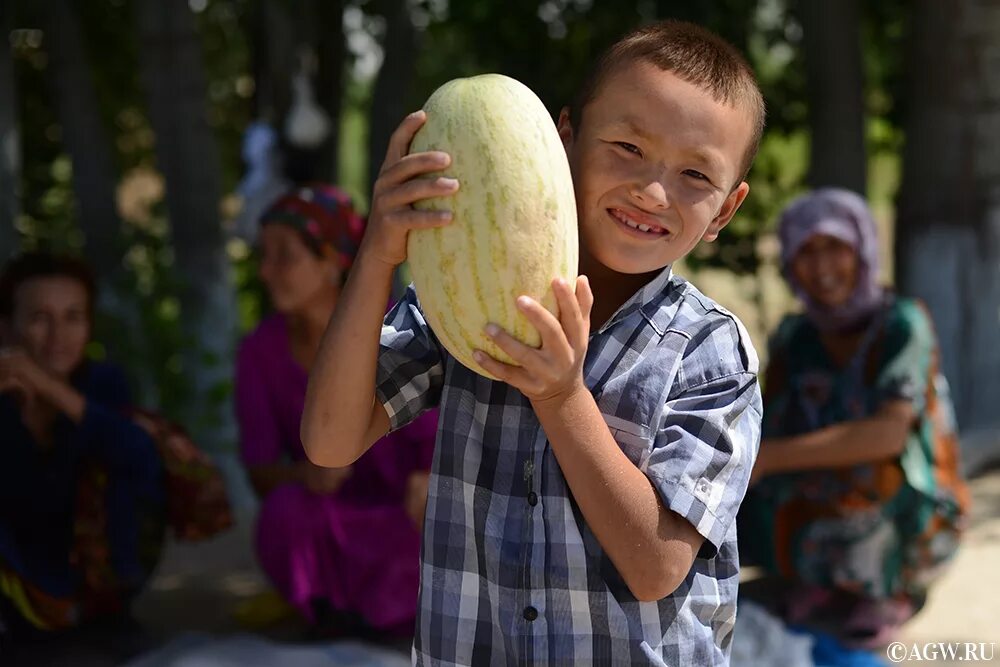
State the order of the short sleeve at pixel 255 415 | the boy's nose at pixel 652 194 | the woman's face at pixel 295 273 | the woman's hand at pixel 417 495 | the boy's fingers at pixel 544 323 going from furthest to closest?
the short sleeve at pixel 255 415
the woman's face at pixel 295 273
the woman's hand at pixel 417 495
the boy's nose at pixel 652 194
the boy's fingers at pixel 544 323

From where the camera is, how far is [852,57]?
684cm

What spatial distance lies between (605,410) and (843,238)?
2.82 meters

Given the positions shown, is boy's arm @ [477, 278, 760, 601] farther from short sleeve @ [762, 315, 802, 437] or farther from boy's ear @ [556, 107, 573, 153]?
short sleeve @ [762, 315, 802, 437]

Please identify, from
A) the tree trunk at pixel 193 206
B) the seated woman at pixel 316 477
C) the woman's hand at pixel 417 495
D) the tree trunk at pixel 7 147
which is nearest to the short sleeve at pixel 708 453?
the woman's hand at pixel 417 495

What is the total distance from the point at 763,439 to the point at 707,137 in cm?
296

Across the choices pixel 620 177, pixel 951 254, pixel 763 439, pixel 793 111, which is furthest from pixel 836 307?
pixel 793 111

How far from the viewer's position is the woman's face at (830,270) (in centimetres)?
453

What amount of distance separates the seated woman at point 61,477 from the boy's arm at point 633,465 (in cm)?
268

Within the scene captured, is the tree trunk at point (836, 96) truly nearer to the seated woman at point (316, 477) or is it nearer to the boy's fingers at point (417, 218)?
the seated woman at point (316, 477)

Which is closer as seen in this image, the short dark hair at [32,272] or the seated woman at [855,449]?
the short dark hair at [32,272]

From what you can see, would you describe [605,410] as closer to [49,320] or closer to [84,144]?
[49,320]

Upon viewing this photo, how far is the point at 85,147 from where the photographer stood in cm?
689

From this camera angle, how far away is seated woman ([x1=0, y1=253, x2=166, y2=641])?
13.4 ft

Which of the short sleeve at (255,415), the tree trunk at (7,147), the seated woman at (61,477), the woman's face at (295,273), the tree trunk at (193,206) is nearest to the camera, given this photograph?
the seated woman at (61,477)
